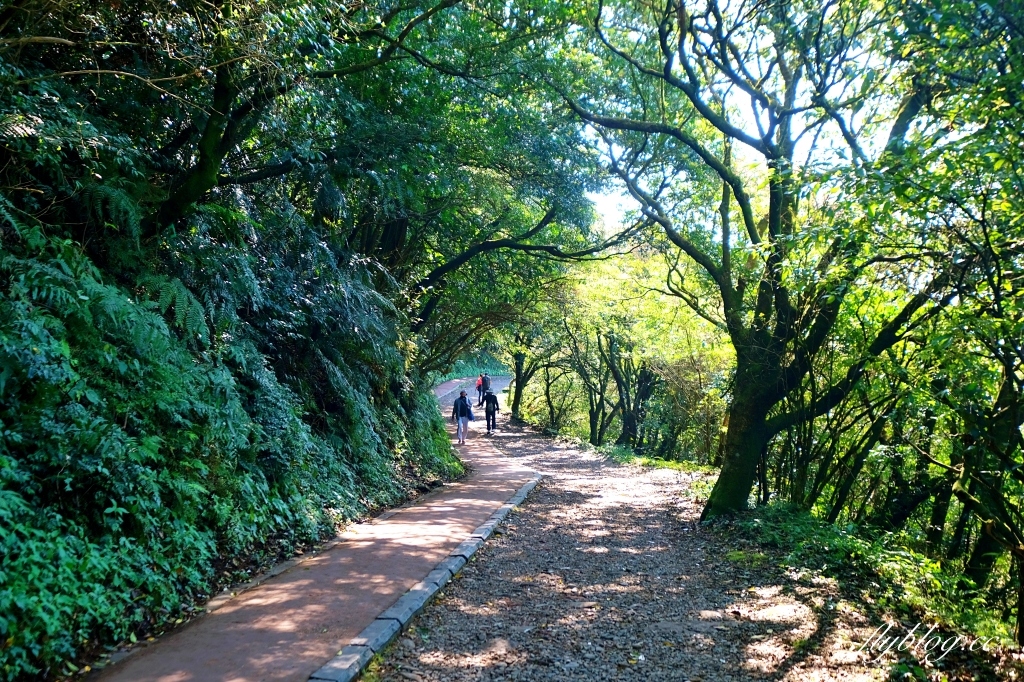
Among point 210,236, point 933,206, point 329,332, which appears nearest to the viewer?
point 933,206

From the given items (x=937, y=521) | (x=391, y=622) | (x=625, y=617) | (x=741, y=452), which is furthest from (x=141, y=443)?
(x=937, y=521)

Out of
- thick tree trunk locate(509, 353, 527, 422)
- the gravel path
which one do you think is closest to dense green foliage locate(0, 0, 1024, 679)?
the gravel path

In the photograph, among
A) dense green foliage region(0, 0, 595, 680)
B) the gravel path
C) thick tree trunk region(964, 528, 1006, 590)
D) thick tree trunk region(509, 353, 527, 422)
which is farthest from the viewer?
thick tree trunk region(509, 353, 527, 422)

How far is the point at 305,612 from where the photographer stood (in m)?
5.54

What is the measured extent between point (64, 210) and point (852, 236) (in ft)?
24.1

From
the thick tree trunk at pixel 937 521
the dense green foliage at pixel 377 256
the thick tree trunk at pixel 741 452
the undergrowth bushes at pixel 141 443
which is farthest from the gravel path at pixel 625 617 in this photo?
the thick tree trunk at pixel 937 521

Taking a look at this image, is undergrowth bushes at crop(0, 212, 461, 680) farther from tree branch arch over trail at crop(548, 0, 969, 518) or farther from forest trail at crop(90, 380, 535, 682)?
tree branch arch over trail at crop(548, 0, 969, 518)

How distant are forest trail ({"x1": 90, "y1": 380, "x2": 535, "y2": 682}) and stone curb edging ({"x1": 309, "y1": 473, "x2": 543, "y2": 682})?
0.08 meters

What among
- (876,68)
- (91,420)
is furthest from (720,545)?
(91,420)

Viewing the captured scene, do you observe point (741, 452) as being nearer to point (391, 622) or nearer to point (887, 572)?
point (887, 572)

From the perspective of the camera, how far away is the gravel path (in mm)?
5004

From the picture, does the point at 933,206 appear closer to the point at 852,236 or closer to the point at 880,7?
the point at 852,236

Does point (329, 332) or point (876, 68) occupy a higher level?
point (876, 68)

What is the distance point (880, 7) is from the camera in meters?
8.82
